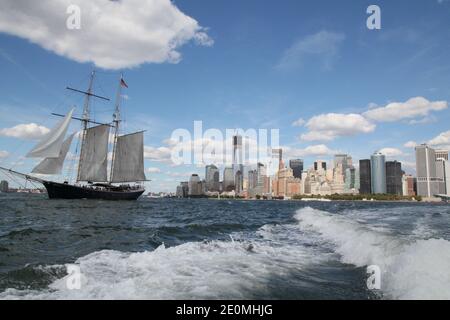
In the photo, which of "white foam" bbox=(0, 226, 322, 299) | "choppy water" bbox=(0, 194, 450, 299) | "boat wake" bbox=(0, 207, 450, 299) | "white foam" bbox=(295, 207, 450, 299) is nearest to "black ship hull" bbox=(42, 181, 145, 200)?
"choppy water" bbox=(0, 194, 450, 299)

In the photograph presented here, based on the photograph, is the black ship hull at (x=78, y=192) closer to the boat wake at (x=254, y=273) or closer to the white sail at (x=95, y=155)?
the white sail at (x=95, y=155)

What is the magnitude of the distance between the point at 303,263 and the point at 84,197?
3573 inches

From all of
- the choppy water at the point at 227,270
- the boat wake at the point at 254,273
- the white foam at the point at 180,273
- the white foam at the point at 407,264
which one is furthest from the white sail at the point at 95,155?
the white foam at the point at 407,264

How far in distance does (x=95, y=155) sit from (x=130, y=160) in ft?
29.9

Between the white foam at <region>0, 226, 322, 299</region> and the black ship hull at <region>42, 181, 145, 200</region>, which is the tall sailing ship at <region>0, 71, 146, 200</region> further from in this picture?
the white foam at <region>0, 226, 322, 299</region>

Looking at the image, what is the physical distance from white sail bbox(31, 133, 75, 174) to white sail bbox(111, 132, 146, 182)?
1546 centimetres

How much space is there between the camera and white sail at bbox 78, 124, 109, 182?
97250 mm

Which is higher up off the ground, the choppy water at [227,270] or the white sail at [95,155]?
the white sail at [95,155]

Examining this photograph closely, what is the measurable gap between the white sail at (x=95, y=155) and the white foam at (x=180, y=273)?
87385 millimetres

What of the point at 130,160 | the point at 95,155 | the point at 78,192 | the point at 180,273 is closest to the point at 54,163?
the point at 78,192

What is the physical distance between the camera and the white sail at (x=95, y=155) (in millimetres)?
97250

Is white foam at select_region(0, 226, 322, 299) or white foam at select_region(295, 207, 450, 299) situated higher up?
white foam at select_region(295, 207, 450, 299)
